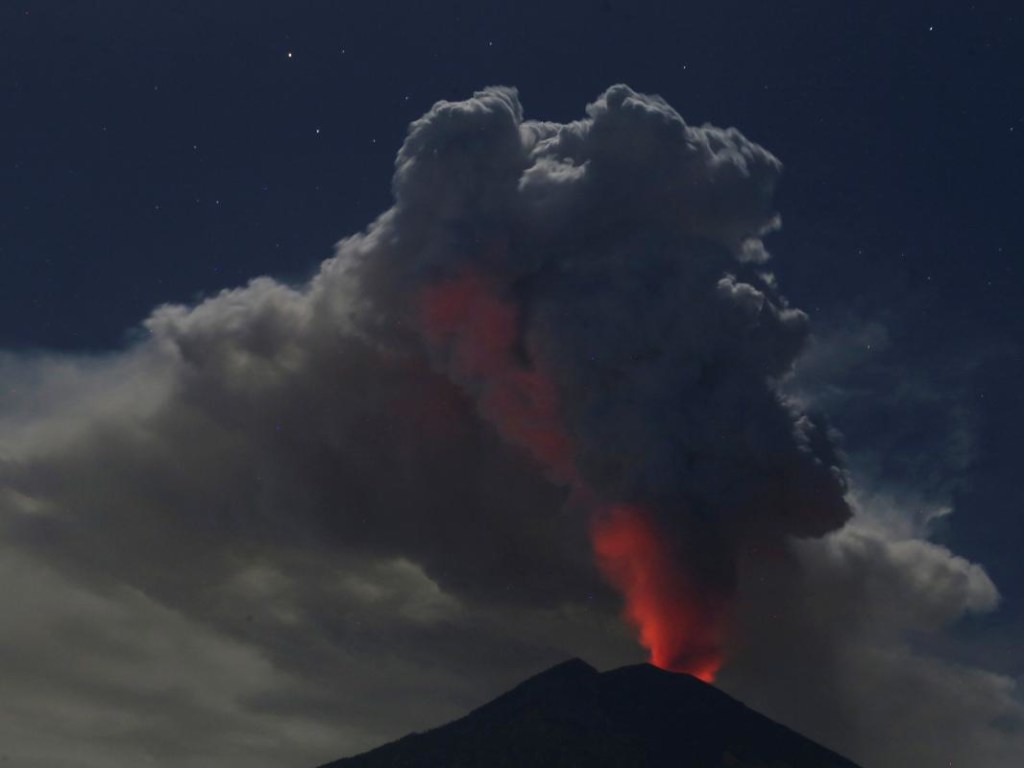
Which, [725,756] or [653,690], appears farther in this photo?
[653,690]

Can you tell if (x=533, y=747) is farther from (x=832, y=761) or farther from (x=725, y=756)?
(x=832, y=761)

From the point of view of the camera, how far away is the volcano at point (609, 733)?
10662 centimetres

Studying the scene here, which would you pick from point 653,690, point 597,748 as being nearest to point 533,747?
point 597,748

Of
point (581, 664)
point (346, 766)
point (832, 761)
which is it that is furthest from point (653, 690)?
point (346, 766)

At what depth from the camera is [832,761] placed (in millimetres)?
112438

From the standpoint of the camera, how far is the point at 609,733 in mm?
109438

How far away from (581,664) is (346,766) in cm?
2584

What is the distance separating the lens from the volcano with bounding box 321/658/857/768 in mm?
106625

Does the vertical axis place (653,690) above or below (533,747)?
above

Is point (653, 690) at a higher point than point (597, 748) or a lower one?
higher

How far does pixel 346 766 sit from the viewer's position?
113688mm

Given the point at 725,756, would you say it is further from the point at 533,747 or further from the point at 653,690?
the point at 533,747

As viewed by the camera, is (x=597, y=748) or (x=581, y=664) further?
(x=581, y=664)

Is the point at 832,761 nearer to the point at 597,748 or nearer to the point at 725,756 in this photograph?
the point at 725,756
